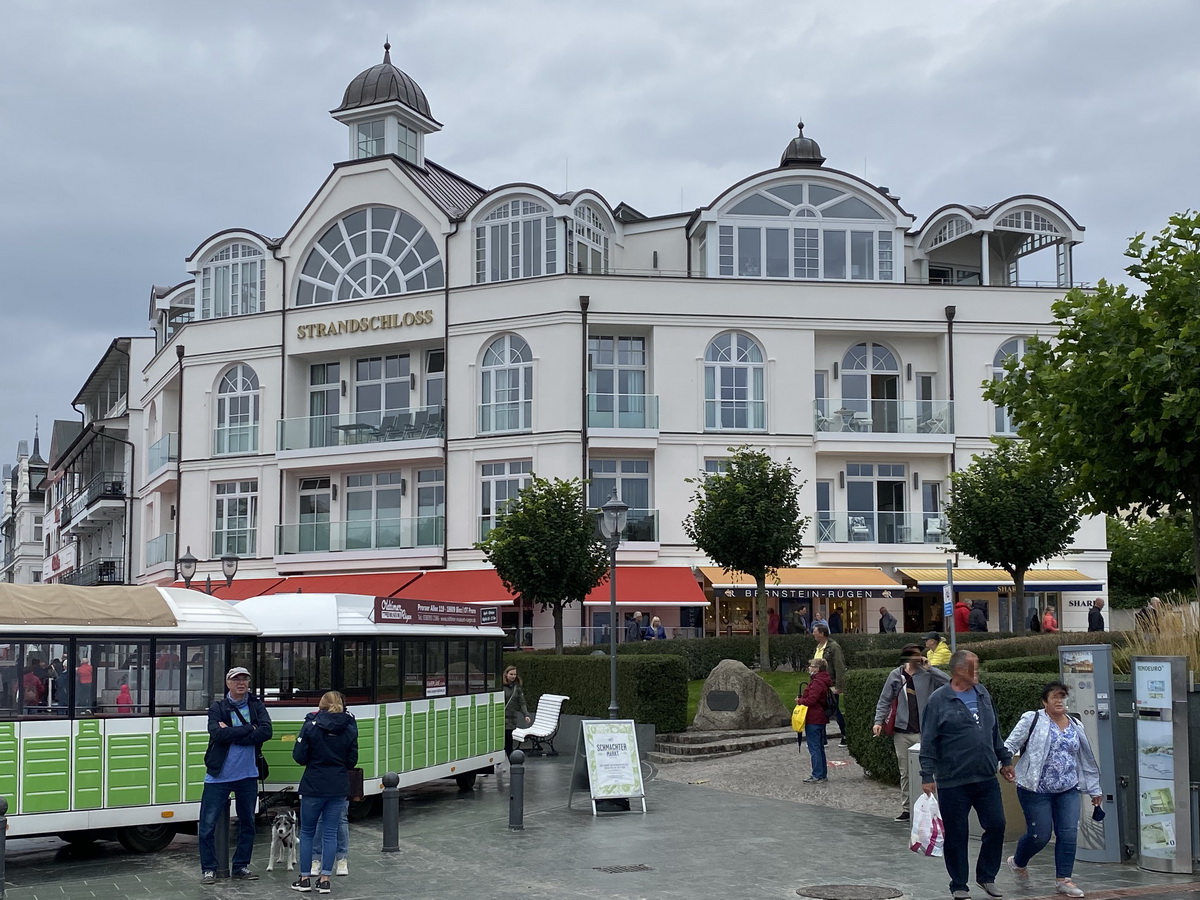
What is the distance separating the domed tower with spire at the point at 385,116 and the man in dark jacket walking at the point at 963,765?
3719 cm

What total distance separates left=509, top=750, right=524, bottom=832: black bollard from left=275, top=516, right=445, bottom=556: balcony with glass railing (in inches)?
1002

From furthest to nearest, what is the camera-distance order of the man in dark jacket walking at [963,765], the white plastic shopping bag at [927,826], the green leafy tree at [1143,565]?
the green leafy tree at [1143,565]
the white plastic shopping bag at [927,826]
the man in dark jacket walking at [963,765]

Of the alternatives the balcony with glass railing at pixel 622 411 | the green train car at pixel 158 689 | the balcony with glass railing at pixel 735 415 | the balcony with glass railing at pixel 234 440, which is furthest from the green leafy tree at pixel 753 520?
the balcony with glass railing at pixel 234 440

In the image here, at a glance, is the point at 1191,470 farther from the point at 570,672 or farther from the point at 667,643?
the point at 667,643

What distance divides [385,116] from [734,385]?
1484 centimetres

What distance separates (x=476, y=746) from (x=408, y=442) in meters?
22.5

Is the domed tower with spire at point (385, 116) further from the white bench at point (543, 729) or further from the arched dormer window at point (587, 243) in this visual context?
the white bench at point (543, 729)

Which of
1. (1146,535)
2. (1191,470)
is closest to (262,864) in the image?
(1191,470)

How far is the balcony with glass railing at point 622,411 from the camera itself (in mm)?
39062

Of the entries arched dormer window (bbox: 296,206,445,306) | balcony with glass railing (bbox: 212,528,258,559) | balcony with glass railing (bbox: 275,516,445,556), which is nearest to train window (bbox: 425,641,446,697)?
balcony with glass railing (bbox: 275,516,445,556)

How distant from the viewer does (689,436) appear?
3953cm

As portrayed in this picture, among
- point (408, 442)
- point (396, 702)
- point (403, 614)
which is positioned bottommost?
point (396, 702)

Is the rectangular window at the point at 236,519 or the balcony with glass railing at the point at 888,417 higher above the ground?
the balcony with glass railing at the point at 888,417

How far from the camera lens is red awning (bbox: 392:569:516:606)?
124 feet
